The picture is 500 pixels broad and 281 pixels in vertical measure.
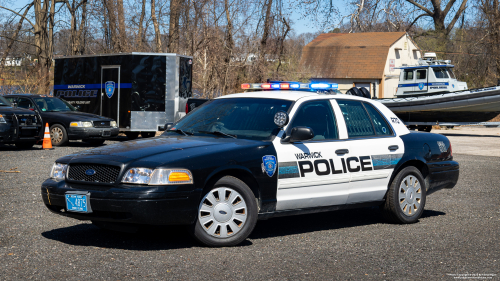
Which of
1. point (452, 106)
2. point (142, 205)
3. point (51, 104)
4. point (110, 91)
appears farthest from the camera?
point (452, 106)

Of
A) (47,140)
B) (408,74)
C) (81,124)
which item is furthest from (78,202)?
(408,74)

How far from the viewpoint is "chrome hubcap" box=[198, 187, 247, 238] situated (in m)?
5.46

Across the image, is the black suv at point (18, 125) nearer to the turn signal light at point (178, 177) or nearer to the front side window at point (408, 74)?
the turn signal light at point (178, 177)

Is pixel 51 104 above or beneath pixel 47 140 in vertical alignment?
above

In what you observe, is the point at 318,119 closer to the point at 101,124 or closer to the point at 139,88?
the point at 101,124

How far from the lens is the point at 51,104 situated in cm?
1788

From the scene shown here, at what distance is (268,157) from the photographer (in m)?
5.80

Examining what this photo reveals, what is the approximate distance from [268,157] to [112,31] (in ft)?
80.8

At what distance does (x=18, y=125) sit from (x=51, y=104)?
3110mm

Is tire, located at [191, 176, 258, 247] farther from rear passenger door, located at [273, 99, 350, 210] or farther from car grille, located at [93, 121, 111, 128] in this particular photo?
car grille, located at [93, 121, 111, 128]

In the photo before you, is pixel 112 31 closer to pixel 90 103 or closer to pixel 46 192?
pixel 90 103

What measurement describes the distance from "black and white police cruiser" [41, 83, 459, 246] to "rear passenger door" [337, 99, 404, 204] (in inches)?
0.5

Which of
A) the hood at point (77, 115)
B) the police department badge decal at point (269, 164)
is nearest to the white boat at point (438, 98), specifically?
the hood at point (77, 115)

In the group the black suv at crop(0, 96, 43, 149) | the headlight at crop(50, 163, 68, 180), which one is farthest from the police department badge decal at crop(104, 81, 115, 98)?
the headlight at crop(50, 163, 68, 180)
